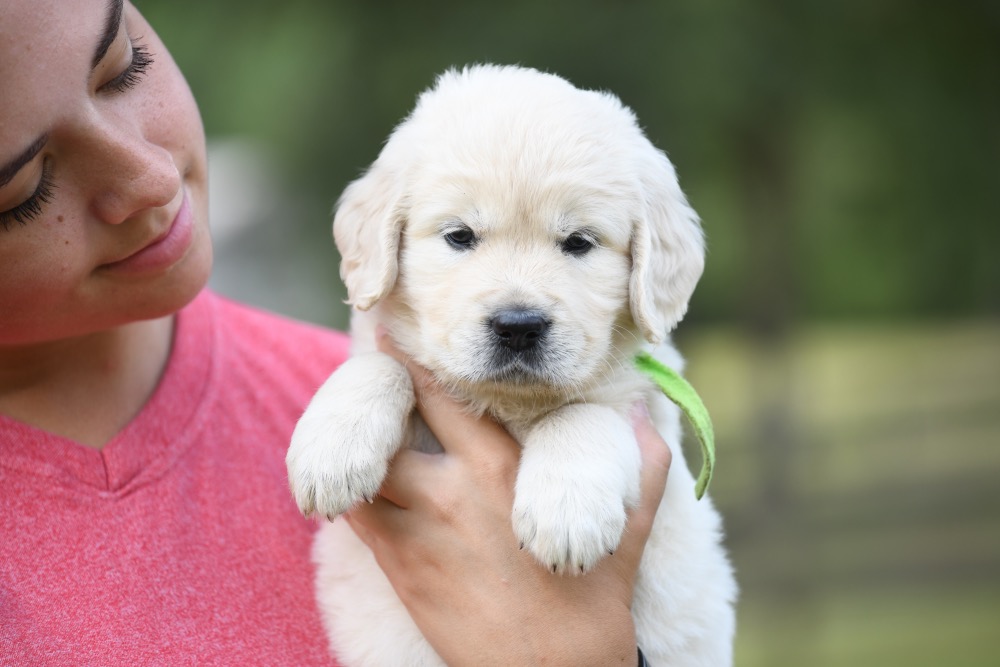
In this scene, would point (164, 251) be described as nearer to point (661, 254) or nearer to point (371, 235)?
point (371, 235)

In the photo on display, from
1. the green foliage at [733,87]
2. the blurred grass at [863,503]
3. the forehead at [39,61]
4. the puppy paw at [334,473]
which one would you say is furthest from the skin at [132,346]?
the blurred grass at [863,503]

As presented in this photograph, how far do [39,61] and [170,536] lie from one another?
45.6 inches

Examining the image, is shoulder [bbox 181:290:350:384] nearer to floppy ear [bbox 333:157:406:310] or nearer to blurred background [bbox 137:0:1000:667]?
floppy ear [bbox 333:157:406:310]

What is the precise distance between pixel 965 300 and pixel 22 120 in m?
14.0

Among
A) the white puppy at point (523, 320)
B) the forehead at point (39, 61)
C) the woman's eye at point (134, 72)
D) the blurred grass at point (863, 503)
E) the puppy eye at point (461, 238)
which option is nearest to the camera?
the forehead at point (39, 61)

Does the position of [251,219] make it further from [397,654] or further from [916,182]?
[397,654]

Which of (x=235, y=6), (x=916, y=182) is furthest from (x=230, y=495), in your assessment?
(x=916, y=182)

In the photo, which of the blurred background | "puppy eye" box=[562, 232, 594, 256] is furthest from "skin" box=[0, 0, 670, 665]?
the blurred background

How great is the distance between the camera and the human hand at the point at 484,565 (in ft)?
8.05

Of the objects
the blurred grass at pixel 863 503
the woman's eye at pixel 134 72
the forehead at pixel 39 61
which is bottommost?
the blurred grass at pixel 863 503

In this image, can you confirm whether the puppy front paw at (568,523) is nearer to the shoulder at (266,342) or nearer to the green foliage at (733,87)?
the shoulder at (266,342)

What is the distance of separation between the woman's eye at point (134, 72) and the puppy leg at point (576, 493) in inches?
52.9

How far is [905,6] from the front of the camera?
9.14m

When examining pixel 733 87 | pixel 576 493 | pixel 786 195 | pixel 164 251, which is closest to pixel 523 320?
pixel 576 493
